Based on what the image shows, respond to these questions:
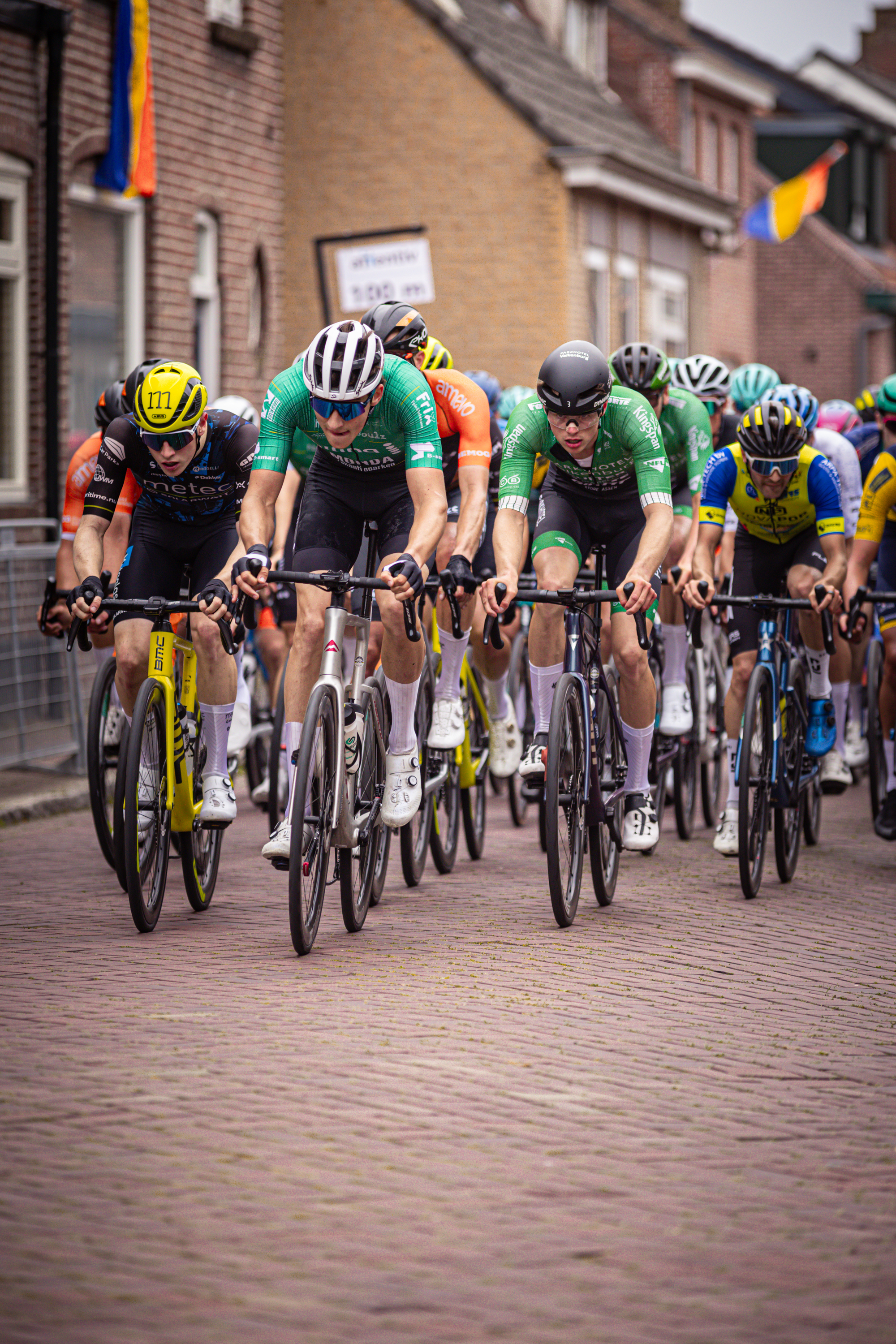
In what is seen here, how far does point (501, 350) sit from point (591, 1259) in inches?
864

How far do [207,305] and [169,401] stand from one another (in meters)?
12.3

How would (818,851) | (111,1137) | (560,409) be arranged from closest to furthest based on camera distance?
1. (111,1137)
2. (560,409)
3. (818,851)

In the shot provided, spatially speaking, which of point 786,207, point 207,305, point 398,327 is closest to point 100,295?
point 207,305

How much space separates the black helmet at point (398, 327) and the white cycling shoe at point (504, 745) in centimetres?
199

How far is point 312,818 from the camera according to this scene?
6.89m

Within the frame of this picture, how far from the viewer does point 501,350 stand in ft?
83.1

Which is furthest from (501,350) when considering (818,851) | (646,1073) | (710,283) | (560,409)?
(646,1073)

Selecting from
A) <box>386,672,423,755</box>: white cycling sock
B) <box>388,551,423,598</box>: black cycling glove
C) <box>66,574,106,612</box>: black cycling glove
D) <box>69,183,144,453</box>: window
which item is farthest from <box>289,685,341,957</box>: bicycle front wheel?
<box>69,183,144,453</box>: window

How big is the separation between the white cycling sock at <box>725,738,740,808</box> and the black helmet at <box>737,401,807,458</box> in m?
1.31

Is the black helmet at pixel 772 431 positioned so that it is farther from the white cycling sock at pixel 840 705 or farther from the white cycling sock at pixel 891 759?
the white cycling sock at pixel 840 705

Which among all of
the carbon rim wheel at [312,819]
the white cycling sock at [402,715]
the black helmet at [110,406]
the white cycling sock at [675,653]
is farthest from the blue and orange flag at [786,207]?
the carbon rim wheel at [312,819]

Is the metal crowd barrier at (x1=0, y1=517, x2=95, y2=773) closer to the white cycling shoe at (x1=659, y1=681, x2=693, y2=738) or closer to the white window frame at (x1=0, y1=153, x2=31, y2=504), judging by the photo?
the white window frame at (x1=0, y1=153, x2=31, y2=504)

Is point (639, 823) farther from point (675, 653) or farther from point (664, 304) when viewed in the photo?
point (664, 304)

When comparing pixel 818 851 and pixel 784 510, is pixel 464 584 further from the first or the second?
pixel 818 851
